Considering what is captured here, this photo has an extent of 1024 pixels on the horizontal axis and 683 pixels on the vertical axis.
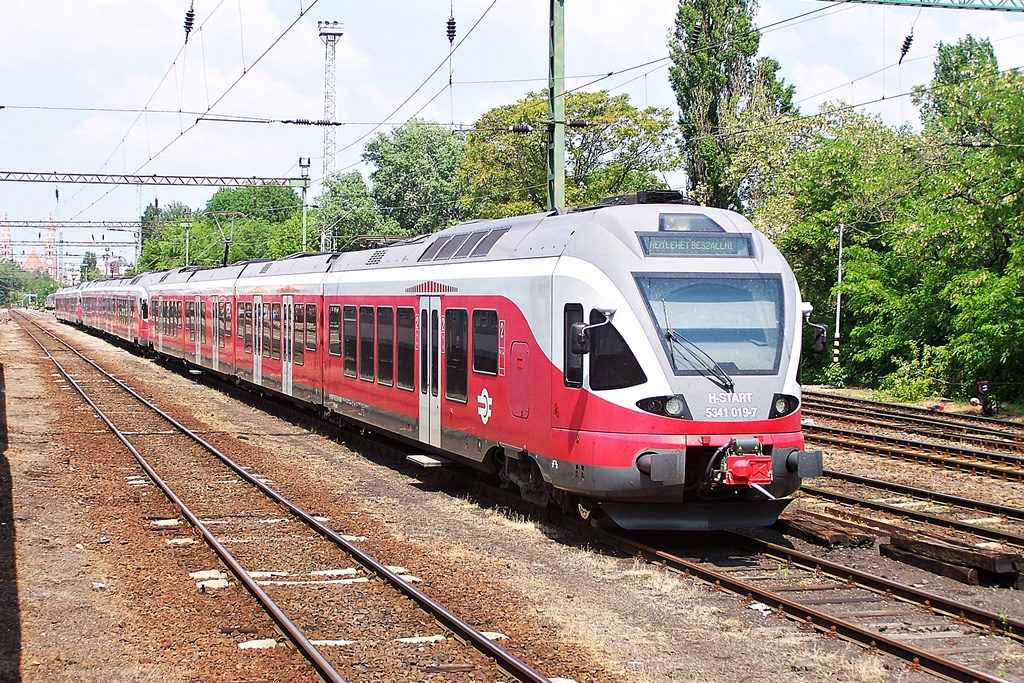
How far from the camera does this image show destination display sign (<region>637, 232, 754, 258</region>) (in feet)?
35.6

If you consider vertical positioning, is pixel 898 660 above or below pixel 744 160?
below

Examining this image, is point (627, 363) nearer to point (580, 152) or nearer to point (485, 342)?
point (485, 342)

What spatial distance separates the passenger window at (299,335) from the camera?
2145cm

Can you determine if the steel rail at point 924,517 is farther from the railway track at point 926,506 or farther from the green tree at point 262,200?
the green tree at point 262,200

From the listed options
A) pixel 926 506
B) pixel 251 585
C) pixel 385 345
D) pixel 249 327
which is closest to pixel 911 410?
pixel 926 506

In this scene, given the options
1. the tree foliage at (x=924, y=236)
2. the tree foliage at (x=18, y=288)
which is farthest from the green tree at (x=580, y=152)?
the tree foliage at (x=18, y=288)

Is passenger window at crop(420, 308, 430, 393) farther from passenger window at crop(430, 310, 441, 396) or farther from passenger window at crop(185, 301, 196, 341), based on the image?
passenger window at crop(185, 301, 196, 341)

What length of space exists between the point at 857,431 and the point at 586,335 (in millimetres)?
12671

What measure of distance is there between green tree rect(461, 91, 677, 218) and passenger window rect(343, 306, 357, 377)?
2630 centimetres

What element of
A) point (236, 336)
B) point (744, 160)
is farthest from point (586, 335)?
point (744, 160)

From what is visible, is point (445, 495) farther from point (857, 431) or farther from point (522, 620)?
Answer: point (857, 431)

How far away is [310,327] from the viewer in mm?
20922

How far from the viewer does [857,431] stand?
70.3ft

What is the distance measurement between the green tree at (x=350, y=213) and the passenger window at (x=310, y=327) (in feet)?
146
